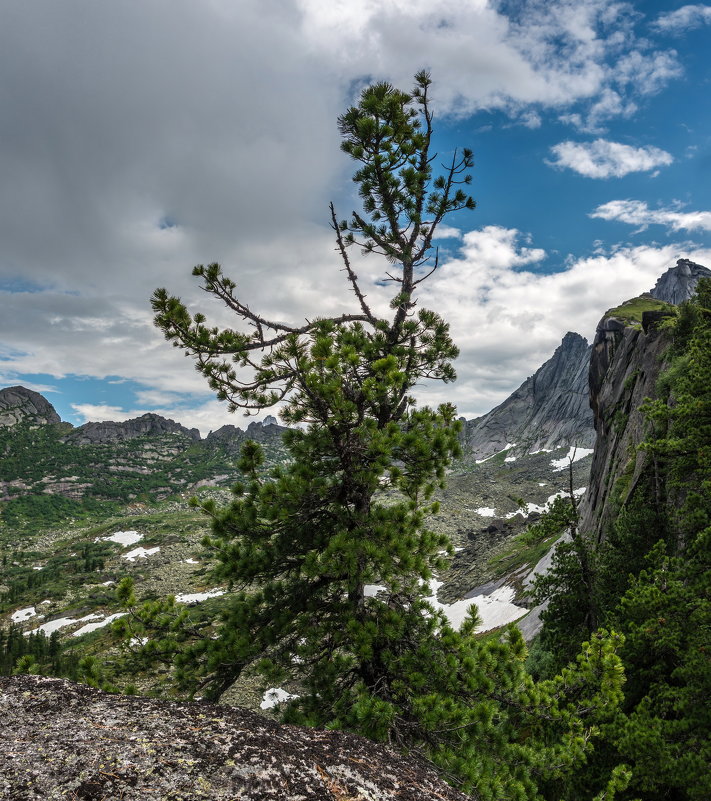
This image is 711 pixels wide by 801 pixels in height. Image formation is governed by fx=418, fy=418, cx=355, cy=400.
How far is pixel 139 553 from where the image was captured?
130 m

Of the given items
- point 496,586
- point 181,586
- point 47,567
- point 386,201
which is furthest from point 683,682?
point 47,567

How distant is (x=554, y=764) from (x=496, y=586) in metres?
55.8

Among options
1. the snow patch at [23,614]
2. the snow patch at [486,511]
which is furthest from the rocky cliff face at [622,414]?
the snow patch at [23,614]

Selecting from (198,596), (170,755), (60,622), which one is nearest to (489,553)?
(198,596)

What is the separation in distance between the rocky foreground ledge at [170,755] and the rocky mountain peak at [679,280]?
21377 centimetres

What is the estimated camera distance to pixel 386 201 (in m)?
9.92

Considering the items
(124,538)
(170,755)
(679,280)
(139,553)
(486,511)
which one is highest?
(679,280)

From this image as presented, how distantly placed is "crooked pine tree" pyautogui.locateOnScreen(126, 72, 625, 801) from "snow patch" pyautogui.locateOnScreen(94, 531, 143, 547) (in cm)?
16009

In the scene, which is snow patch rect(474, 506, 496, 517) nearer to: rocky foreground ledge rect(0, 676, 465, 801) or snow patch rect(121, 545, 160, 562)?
snow patch rect(121, 545, 160, 562)

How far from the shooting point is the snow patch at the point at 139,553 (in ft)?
409

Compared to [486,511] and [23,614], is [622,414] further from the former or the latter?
[486,511]

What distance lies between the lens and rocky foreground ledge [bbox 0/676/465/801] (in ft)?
10.2

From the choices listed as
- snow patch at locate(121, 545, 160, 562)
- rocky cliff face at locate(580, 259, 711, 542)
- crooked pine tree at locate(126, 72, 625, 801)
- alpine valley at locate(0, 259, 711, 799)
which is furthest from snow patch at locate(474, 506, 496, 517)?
crooked pine tree at locate(126, 72, 625, 801)

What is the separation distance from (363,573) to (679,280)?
225 meters
